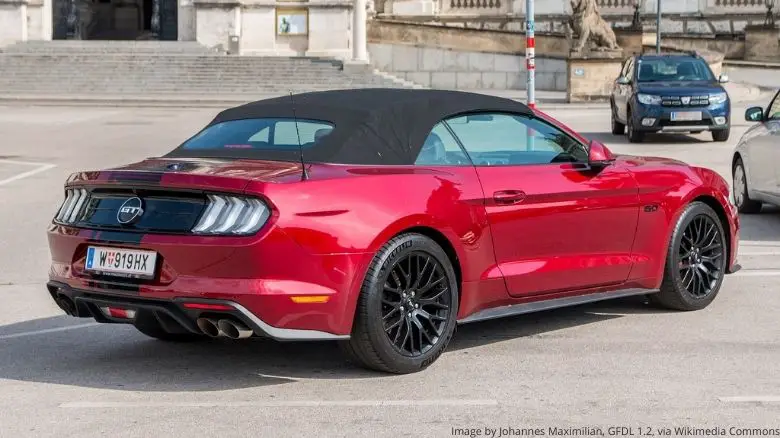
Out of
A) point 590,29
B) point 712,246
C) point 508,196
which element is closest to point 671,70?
point 590,29

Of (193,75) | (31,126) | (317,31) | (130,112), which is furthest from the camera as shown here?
(317,31)

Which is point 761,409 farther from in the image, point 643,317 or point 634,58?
point 634,58

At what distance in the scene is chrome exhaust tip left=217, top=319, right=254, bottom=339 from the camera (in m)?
6.57

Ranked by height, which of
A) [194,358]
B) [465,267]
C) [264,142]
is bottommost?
[194,358]

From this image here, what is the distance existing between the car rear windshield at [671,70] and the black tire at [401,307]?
19.2 meters

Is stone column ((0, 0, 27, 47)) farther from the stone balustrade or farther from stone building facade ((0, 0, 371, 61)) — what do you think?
the stone balustrade

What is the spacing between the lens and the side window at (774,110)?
1384 cm

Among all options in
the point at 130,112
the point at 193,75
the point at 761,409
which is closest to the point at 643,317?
the point at 761,409

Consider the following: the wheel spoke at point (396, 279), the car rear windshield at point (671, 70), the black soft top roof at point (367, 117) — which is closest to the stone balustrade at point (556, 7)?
the car rear windshield at point (671, 70)

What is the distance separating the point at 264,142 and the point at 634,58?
19944 mm

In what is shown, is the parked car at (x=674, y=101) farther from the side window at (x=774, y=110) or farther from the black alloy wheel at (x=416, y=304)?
the black alloy wheel at (x=416, y=304)

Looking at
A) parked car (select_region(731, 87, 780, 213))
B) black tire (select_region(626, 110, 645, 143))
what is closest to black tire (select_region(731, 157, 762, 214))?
parked car (select_region(731, 87, 780, 213))

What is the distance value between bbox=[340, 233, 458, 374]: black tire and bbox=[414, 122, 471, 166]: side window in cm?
53

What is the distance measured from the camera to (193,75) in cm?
4831
